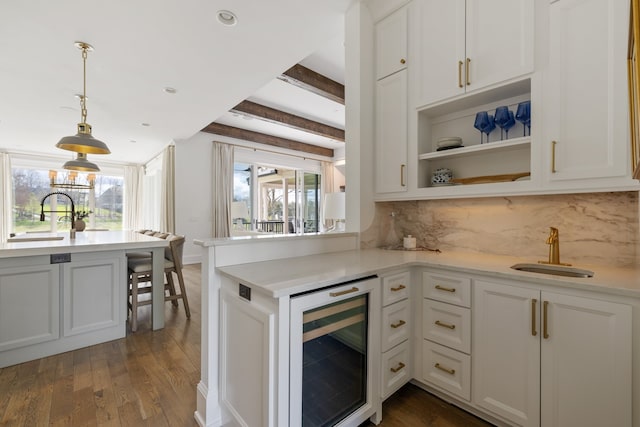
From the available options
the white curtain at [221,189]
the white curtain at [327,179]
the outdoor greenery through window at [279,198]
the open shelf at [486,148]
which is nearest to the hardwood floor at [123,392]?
the open shelf at [486,148]

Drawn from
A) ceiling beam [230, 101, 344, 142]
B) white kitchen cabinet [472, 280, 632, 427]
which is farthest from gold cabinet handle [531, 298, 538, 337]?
ceiling beam [230, 101, 344, 142]

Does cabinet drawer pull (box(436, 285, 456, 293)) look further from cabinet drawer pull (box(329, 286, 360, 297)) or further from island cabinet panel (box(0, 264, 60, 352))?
island cabinet panel (box(0, 264, 60, 352))

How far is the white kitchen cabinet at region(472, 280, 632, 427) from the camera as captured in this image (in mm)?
1134

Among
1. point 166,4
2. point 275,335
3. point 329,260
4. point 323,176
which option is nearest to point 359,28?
point 166,4

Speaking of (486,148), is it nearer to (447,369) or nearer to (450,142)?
(450,142)

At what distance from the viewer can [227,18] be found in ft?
7.68

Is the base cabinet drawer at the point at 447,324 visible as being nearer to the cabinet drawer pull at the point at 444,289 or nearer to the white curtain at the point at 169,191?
the cabinet drawer pull at the point at 444,289

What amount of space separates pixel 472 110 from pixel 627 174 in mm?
1001

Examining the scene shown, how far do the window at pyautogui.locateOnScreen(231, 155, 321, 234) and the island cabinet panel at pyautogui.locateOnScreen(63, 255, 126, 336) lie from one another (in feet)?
14.0

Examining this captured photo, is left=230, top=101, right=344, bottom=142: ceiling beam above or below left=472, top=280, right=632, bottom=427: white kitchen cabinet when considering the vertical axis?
above

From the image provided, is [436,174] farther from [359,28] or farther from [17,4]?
[17,4]

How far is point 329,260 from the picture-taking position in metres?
1.72

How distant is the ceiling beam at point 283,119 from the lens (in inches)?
193

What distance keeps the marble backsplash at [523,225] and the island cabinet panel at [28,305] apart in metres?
2.57
